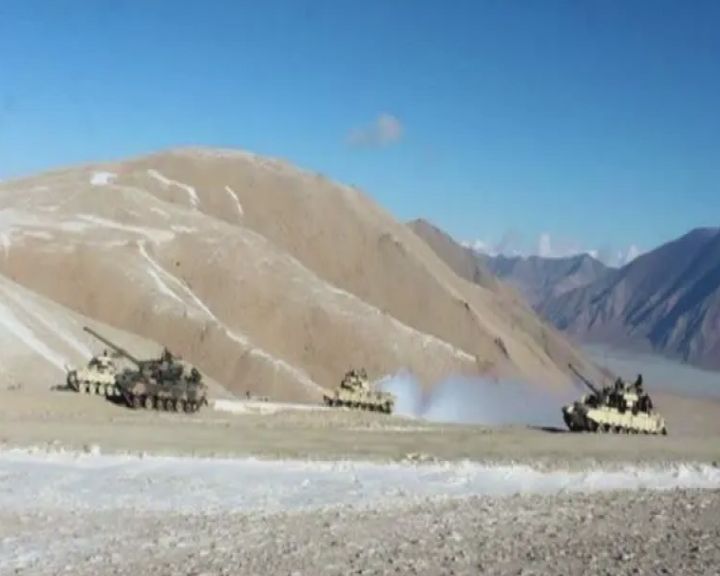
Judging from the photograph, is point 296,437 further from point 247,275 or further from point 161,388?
point 247,275

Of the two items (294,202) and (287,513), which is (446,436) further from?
(294,202)

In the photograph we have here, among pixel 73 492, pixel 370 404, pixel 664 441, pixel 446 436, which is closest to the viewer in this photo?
pixel 73 492

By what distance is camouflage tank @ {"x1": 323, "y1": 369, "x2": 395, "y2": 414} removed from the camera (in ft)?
218

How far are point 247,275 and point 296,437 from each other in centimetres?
7095

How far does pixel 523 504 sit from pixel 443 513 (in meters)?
2.01

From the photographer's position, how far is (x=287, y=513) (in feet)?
69.0

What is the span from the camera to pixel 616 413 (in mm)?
54281

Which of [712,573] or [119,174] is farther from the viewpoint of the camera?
[119,174]

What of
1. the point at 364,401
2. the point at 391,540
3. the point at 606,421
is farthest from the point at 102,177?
the point at 391,540

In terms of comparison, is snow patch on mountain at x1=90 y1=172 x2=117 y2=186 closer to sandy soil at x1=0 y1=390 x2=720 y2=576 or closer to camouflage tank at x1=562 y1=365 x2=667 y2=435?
camouflage tank at x1=562 y1=365 x2=667 y2=435

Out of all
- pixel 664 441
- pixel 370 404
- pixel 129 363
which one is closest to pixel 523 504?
pixel 664 441

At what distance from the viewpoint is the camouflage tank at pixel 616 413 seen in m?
53.5

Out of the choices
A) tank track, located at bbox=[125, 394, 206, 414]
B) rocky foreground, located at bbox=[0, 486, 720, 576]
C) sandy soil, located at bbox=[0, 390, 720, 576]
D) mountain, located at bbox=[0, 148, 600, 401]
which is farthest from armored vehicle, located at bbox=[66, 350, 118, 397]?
rocky foreground, located at bbox=[0, 486, 720, 576]

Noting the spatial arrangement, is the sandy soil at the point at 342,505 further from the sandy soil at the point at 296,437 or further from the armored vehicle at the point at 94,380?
the armored vehicle at the point at 94,380
